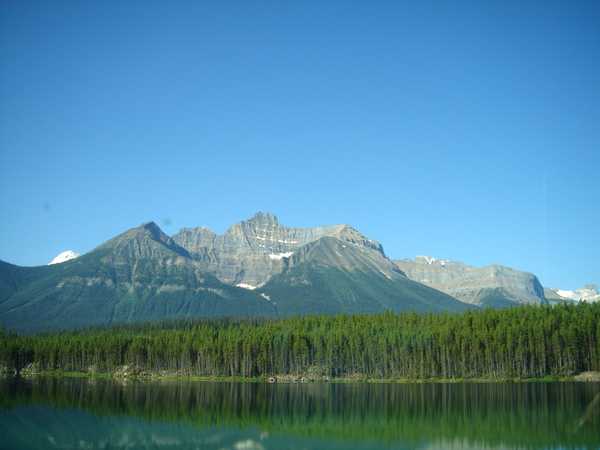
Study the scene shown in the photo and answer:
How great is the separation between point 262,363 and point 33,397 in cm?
6598

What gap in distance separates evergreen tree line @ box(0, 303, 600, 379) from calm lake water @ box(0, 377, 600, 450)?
2667 cm

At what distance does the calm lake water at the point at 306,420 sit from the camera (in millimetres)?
50969

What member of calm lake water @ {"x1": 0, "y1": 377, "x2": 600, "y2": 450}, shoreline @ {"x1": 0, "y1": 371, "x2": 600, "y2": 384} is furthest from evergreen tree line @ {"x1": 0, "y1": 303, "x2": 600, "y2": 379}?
calm lake water @ {"x1": 0, "y1": 377, "x2": 600, "y2": 450}

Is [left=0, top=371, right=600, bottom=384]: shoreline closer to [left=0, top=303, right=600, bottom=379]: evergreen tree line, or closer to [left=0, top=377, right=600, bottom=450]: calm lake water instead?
[left=0, top=303, right=600, bottom=379]: evergreen tree line

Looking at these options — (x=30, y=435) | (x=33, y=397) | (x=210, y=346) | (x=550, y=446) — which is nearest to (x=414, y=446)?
(x=550, y=446)

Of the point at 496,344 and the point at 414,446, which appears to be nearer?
the point at 414,446

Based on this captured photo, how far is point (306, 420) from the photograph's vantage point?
212 ft

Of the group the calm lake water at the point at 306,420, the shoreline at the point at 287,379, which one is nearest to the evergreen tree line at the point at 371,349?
the shoreline at the point at 287,379

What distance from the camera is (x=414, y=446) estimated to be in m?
49.2

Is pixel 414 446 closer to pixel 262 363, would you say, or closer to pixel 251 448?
pixel 251 448

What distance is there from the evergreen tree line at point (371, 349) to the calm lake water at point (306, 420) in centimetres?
2667

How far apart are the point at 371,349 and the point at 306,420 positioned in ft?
237

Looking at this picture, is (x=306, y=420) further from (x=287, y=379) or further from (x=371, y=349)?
(x=287, y=379)

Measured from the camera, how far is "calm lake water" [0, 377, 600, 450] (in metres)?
51.0
